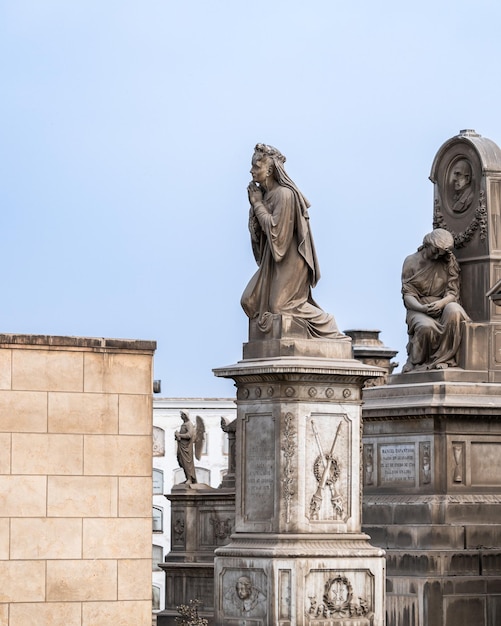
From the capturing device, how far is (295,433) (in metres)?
18.7

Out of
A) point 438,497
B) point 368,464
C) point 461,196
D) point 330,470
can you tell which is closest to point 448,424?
point 438,497

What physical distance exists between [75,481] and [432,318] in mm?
7488

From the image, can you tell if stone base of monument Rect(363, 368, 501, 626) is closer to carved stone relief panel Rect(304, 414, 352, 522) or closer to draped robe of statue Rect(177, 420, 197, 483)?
carved stone relief panel Rect(304, 414, 352, 522)

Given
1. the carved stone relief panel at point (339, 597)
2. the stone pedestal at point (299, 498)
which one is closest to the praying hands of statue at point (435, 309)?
the stone pedestal at point (299, 498)

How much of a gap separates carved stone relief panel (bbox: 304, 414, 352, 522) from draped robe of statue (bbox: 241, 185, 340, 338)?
0.92m

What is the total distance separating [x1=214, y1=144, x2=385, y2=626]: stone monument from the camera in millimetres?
18531

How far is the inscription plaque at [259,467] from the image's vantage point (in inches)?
741

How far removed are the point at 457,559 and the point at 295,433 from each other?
431 centimetres

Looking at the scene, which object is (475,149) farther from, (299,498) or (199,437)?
(199,437)

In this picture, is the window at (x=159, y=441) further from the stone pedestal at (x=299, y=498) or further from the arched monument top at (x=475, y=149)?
the stone pedestal at (x=299, y=498)

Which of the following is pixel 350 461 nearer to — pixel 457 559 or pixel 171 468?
pixel 457 559

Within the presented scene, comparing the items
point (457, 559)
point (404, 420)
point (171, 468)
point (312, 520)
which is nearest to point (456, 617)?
point (457, 559)

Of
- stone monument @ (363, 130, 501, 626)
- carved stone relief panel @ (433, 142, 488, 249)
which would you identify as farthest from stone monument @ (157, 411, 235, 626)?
stone monument @ (363, 130, 501, 626)

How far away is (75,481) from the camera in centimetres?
1762
